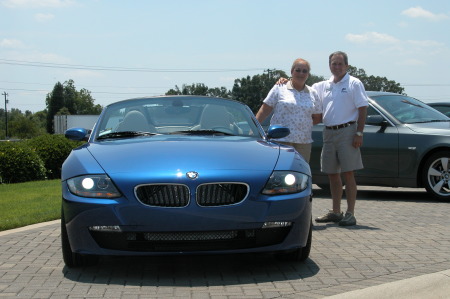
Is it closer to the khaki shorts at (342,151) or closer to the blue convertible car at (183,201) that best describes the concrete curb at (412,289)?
the blue convertible car at (183,201)

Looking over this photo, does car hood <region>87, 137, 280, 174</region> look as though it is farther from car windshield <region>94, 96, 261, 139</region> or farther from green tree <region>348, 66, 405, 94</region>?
green tree <region>348, 66, 405, 94</region>

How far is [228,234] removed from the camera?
513cm

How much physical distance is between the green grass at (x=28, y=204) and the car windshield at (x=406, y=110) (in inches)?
198

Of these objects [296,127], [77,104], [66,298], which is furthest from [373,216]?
[77,104]

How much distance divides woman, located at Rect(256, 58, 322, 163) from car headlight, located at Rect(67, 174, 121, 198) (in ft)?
10.3

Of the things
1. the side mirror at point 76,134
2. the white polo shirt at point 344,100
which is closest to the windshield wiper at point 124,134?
the side mirror at point 76,134

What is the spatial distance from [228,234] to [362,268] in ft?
3.67

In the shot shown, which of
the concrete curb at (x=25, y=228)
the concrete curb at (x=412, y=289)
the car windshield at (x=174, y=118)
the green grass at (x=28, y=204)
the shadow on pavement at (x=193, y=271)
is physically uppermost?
the car windshield at (x=174, y=118)

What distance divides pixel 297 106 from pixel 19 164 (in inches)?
430

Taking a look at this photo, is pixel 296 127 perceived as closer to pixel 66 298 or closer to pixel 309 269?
pixel 309 269

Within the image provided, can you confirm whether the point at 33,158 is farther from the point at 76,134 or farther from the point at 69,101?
the point at 69,101

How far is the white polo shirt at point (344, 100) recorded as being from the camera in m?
7.79

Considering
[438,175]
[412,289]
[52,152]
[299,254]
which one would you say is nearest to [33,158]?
[52,152]

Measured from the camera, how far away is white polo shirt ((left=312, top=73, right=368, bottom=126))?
25.6ft
